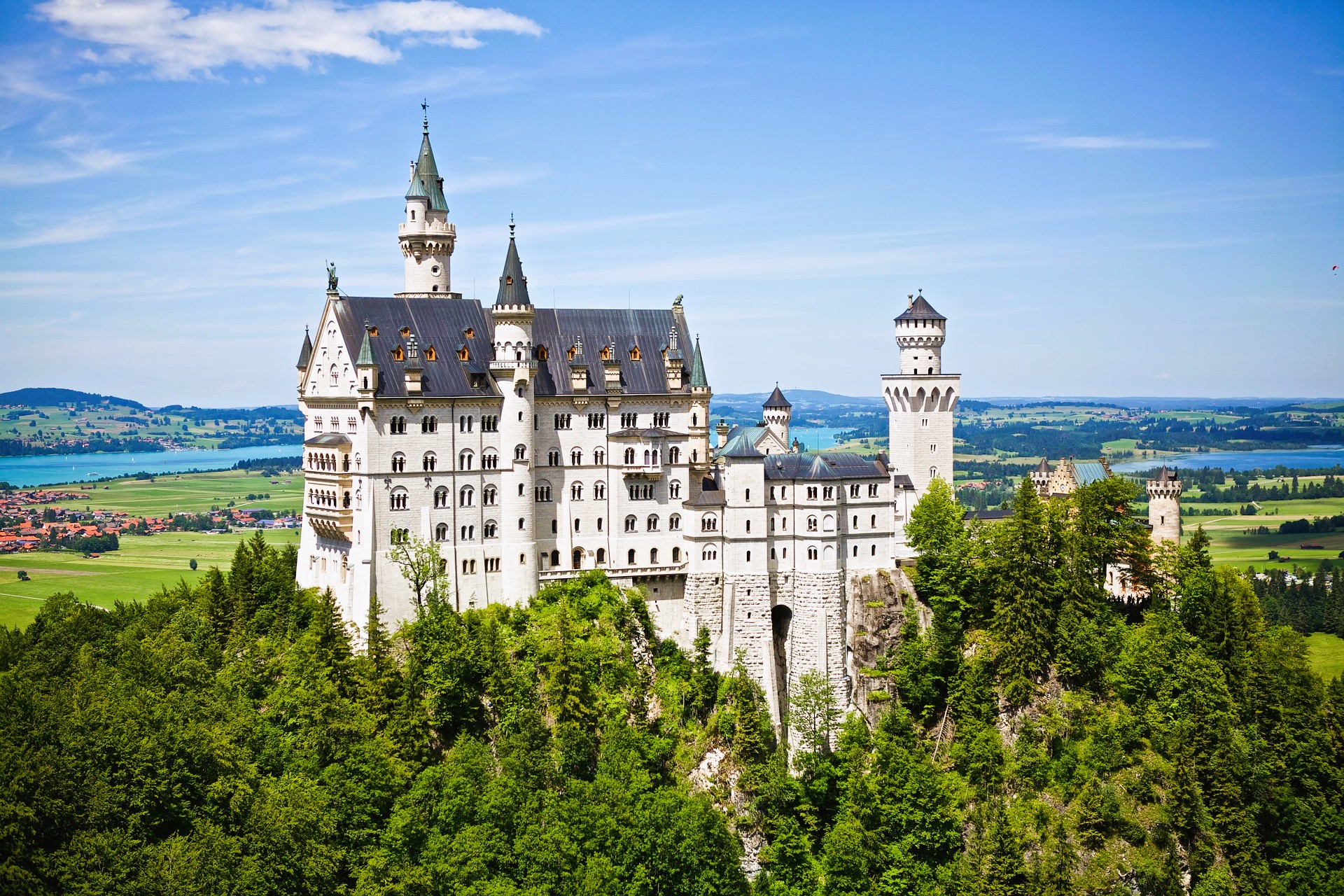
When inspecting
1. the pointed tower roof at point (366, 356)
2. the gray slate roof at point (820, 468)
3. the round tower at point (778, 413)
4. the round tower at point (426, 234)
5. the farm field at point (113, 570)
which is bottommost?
the farm field at point (113, 570)

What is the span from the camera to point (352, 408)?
8500cm

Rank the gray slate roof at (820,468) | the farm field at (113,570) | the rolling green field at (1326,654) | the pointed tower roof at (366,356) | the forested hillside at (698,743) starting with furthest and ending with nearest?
the farm field at (113,570)
the rolling green field at (1326,654)
the gray slate roof at (820,468)
the pointed tower roof at (366,356)
the forested hillside at (698,743)

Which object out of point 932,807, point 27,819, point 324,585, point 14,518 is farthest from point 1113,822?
point 14,518

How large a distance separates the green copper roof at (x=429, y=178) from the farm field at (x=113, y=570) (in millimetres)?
35831

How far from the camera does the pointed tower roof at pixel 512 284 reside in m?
86.8

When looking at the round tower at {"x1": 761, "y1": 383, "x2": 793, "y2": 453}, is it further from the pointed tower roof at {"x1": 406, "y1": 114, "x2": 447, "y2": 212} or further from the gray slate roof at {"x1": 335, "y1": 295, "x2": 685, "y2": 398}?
the pointed tower roof at {"x1": 406, "y1": 114, "x2": 447, "y2": 212}

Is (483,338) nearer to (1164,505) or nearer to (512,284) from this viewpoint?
(512,284)

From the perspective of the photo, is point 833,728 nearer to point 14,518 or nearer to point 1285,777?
point 1285,777

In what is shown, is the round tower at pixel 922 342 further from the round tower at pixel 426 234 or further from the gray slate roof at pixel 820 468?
the round tower at pixel 426 234

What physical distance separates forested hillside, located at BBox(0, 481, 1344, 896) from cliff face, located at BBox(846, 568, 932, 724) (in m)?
1.19

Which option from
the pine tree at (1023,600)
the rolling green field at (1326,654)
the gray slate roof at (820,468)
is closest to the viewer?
the pine tree at (1023,600)

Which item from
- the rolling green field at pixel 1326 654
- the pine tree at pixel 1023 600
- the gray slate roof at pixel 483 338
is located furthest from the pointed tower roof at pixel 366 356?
the rolling green field at pixel 1326 654

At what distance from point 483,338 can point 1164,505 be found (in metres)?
51.2

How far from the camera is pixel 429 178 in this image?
95.1m
